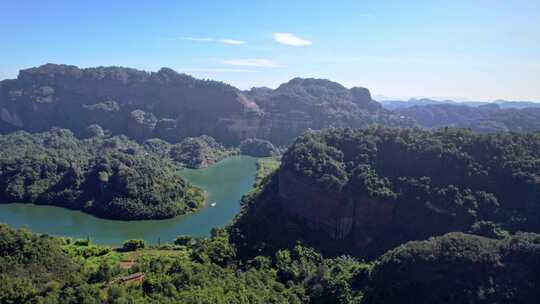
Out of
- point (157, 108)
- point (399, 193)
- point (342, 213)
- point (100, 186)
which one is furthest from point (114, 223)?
point (157, 108)

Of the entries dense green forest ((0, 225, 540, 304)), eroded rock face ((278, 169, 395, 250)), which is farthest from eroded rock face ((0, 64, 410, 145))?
dense green forest ((0, 225, 540, 304))

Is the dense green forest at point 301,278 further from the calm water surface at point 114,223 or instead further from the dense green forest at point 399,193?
the calm water surface at point 114,223

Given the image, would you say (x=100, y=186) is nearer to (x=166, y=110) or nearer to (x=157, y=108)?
(x=166, y=110)

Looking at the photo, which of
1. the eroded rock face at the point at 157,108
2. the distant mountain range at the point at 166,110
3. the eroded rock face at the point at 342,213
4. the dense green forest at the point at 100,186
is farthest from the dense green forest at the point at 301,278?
the eroded rock face at the point at 157,108

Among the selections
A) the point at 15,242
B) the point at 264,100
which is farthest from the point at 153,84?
the point at 15,242

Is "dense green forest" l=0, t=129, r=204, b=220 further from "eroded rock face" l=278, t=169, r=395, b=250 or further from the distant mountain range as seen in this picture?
the distant mountain range

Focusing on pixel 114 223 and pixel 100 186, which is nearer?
pixel 114 223
